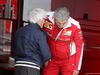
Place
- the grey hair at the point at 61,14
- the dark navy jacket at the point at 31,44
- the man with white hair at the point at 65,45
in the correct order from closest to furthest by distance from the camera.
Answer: the dark navy jacket at the point at 31,44, the grey hair at the point at 61,14, the man with white hair at the point at 65,45

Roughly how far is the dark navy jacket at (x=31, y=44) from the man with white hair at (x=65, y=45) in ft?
1.18

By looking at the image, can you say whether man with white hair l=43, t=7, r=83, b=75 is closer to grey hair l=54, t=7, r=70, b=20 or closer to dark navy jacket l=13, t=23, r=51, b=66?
grey hair l=54, t=7, r=70, b=20

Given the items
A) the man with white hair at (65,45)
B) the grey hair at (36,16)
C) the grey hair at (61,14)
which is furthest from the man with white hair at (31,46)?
the man with white hair at (65,45)

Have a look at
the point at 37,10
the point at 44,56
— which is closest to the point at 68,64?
the point at 44,56

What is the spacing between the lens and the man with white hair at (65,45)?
349cm

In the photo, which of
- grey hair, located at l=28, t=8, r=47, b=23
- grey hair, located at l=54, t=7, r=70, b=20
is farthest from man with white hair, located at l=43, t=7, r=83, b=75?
grey hair, located at l=28, t=8, r=47, b=23

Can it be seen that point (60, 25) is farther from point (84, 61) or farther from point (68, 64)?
point (84, 61)

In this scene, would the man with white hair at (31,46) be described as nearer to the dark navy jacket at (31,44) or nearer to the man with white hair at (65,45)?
the dark navy jacket at (31,44)

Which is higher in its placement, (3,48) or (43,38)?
(43,38)

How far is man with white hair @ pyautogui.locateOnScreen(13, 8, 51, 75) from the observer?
10.2 ft

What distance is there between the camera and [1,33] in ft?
17.8

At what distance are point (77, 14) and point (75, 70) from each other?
4.28 feet

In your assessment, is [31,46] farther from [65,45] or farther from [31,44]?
[65,45]

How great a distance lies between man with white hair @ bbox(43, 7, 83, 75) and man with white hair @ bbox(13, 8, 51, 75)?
336 millimetres
